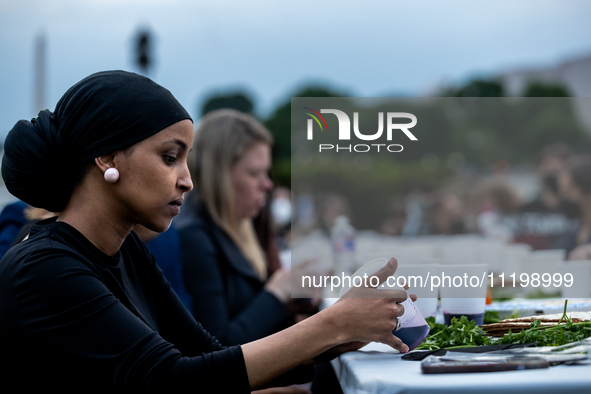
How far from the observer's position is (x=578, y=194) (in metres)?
4.93

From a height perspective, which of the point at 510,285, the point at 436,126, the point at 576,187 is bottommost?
the point at 510,285

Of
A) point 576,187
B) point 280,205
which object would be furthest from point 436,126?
point 576,187

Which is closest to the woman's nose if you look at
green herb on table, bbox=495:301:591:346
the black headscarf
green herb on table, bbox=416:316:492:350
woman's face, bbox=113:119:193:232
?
woman's face, bbox=113:119:193:232

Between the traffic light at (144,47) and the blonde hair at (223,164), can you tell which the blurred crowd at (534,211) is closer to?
the blonde hair at (223,164)

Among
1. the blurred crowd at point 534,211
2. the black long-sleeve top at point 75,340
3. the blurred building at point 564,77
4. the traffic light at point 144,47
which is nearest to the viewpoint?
the black long-sleeve top at point 75,340

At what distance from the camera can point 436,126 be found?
57.9 metres

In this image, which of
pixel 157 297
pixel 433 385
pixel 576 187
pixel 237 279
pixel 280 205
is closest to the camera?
pixel 433 385

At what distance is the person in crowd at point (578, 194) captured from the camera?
15.1 ft

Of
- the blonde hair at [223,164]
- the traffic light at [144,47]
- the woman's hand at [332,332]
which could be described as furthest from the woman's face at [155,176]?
the traffic light at [144,47]

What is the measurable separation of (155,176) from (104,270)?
28cm

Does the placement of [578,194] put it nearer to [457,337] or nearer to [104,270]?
[457,337]

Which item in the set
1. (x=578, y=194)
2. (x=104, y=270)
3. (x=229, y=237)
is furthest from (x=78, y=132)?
(x=578, y=194)

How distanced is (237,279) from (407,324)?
148 centimetres

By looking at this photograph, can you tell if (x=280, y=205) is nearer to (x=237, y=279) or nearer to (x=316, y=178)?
(x=237, y=279)
